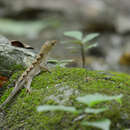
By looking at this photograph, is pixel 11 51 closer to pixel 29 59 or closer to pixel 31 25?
pixel 29 59

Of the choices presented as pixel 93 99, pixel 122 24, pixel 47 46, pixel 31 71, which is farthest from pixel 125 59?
pixel 93 99

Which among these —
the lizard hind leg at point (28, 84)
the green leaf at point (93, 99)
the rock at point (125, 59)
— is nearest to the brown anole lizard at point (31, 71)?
the lizard hind leg at point (28, 84)

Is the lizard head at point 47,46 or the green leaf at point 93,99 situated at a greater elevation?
the lizard head at point 47,46

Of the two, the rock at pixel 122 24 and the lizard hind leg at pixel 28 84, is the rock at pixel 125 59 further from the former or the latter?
the lizard hind leg at pixel 28 84

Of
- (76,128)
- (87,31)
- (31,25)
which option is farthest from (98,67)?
(76,128)

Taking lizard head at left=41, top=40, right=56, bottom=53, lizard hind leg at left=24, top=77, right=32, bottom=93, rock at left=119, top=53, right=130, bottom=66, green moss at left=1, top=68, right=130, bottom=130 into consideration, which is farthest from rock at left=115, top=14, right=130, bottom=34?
lizard hind leg at left=24, top=77, right=32, bottom=93

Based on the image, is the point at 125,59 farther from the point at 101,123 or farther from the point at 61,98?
the point at 101,123
